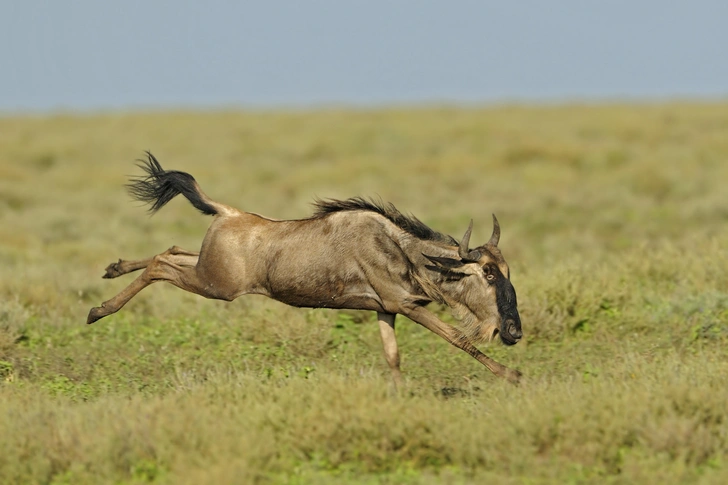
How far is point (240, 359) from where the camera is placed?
8734mm

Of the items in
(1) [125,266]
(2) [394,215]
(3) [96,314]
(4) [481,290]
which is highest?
(2) [394,215]

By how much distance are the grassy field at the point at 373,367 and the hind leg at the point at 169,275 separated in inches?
25.8

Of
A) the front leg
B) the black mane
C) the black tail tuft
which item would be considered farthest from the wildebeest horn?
the black tail tuft

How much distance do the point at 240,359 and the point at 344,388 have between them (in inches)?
106

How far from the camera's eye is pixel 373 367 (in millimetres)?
8219

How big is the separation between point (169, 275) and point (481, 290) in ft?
8.54

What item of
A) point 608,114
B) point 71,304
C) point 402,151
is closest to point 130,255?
point 71,304

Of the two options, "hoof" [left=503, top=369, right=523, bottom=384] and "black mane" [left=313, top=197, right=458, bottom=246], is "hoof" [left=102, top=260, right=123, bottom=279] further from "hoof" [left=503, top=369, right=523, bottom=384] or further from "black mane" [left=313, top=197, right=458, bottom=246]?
"hoof" [left=503, top=369, right=523, bottom=384]

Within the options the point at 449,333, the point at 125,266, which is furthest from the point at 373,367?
the point at 125,266

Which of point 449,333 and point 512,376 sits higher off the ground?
point 449,333

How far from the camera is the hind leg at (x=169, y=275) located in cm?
801

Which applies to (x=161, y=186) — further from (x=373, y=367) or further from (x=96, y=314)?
(x=373, y=367)

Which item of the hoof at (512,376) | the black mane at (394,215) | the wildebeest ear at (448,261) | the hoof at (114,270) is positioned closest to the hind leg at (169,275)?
the hoof at (114,270)

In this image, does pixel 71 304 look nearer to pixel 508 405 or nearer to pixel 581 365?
pixel 581 365
